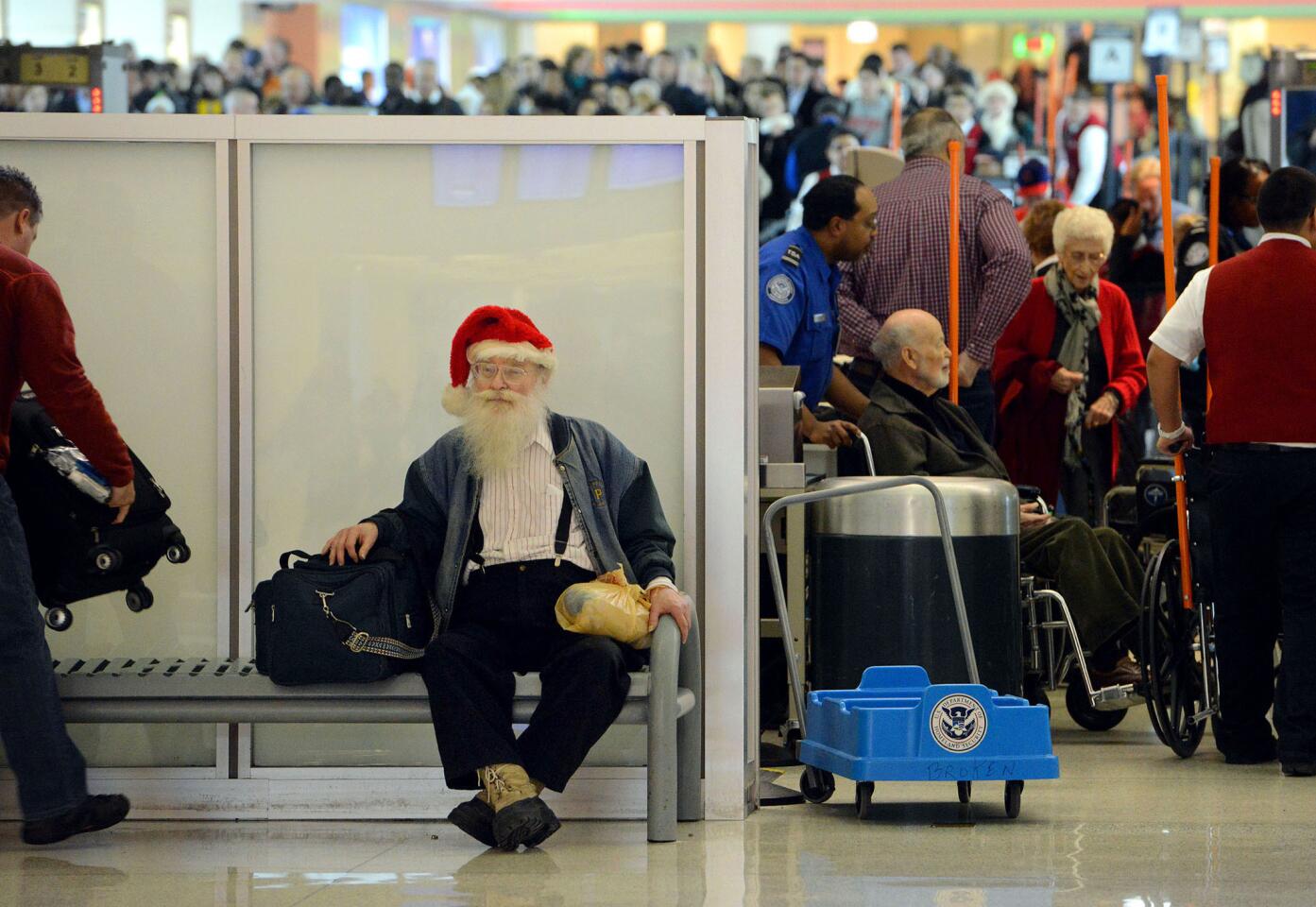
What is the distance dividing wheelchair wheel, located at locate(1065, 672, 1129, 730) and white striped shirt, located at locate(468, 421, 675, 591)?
7.63 ft

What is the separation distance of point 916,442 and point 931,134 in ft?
5.10

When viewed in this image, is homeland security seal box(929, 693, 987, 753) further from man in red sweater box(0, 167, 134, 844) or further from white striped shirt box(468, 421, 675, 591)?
man in red sweater box(0, 167, 134, 844)

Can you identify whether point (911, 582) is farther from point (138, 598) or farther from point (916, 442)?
point (138, 598)

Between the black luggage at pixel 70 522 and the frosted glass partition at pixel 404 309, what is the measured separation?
0.46 meters

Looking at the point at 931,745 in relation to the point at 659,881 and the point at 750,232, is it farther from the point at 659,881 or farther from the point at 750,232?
the point at 750,232

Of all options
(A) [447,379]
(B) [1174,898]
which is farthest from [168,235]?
(B) [1174,898]

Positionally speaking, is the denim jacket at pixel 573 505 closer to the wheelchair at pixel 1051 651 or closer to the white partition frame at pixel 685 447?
the white partition frame at pixel 685 447

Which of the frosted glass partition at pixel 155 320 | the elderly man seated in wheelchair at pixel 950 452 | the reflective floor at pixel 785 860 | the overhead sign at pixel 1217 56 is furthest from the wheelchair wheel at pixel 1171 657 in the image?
the overhead sign at pixel 1217 56

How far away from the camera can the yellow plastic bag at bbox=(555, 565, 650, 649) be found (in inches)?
173

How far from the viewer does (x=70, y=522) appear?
14.6 ft

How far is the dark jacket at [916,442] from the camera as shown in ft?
19.7


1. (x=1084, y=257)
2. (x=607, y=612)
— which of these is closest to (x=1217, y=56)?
(x=1084, y=257)

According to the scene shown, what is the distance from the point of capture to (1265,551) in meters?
5.39

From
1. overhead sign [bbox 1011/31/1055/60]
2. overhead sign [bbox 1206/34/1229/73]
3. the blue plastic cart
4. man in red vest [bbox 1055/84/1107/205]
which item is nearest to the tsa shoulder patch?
the blue plastic cart
